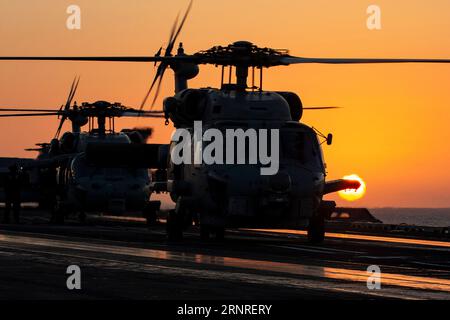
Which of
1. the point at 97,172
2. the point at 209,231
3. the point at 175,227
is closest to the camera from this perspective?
the point at 175,227

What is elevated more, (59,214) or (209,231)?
(59,214)

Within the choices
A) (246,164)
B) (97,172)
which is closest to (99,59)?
(246,164)

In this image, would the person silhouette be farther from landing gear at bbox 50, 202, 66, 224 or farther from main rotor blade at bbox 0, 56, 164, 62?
main rotor blade at bbox 0, 56, 164, 62

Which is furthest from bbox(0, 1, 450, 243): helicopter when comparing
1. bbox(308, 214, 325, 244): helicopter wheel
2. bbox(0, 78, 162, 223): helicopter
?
bbox(0, 78, 162, 223): helicopter

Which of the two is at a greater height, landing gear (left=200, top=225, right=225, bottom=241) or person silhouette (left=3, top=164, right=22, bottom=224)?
person silhouette (left=3, top=164, right=22, bottom=224)

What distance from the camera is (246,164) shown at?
2783 centimetres

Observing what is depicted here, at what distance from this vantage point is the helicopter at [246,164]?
27672mm

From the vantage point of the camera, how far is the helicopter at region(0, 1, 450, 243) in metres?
27.7

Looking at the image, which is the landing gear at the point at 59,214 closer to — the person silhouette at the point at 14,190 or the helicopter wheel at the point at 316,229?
the person silhouette at the point at 14,190

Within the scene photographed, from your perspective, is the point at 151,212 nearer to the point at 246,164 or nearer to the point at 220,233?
the point at 220,233

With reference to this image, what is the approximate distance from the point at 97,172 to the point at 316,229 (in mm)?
17648

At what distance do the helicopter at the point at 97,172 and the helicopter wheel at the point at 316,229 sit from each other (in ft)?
46.0
